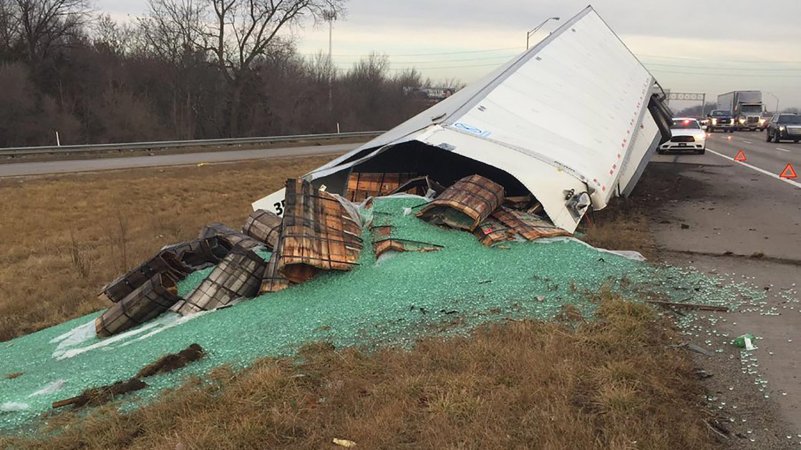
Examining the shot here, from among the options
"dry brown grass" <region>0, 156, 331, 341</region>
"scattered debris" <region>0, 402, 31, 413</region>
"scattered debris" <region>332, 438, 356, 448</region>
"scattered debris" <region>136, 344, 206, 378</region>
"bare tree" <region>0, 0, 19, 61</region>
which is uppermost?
"bare tree" <region>0, 0, 19, 61</region>

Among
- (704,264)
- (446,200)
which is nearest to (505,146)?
(446,200)

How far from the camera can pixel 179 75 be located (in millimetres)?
41094

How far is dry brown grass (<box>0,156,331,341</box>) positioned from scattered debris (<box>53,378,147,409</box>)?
427 cm

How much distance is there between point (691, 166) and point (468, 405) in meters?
16.9

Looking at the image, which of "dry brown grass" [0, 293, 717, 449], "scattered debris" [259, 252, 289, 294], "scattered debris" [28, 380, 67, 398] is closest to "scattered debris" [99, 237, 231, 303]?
"scattered debris" [259, 252, 289, 294]

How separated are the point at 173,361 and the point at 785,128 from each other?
32.4 m

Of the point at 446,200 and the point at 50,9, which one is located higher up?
the point at 50,9

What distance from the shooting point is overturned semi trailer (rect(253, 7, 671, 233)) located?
729 centimetres

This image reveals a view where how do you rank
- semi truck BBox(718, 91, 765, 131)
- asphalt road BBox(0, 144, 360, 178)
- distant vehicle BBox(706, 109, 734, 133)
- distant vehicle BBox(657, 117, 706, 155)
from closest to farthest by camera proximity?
asphalt road BBox(0, 144, 360, 178) → distant vehicle BBox(657, 117, 706, 155) → distant vehicle BBox(706, 109, 734, 133) → semi truck BBox(718, 91, 765, 131)

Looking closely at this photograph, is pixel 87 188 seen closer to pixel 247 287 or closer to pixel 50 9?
pixel 247 287

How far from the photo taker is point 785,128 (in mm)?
28656

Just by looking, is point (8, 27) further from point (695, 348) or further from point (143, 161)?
point (695, 348)

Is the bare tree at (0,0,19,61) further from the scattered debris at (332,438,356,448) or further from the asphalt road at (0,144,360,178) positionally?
the scattered debris at (332,438,356,448)

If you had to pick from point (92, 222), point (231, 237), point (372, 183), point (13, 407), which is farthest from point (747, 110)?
point (13, 407)
